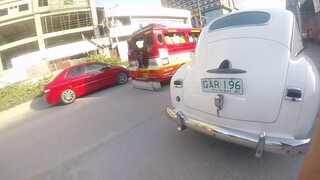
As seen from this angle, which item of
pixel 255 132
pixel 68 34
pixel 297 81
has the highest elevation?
pixel 68 34

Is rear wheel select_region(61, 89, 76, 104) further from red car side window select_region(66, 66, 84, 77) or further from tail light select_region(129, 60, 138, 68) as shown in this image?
tail light select_region(129, 60, 138, 68)

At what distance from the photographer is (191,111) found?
11.7 feet

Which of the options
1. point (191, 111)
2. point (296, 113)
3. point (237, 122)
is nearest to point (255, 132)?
point (237, 122)

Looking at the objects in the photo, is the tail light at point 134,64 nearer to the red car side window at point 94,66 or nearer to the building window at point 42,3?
the red car side window at point 94,66

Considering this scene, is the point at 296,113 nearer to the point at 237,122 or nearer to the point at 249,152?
the point at 237,122

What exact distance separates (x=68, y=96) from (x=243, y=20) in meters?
8.28

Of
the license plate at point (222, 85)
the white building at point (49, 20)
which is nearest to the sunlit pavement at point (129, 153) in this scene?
the license plate at point (222, 85)

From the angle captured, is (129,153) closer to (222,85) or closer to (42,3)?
(222,85)

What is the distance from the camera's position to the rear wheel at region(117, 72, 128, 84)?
38.7 ft

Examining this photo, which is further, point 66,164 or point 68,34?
point 68,34

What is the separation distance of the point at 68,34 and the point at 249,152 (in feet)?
117

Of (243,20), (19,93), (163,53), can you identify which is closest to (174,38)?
(163,53)

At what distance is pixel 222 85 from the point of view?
10.1 feet

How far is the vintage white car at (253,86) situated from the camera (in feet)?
8.66
